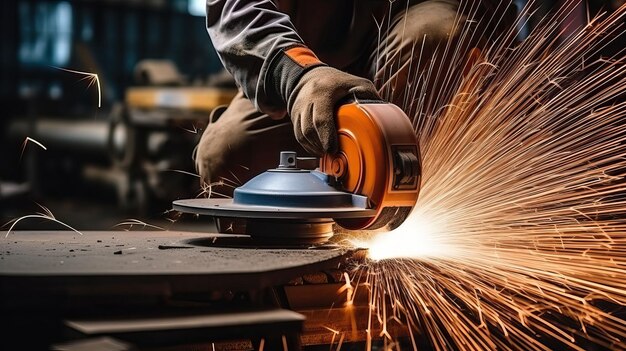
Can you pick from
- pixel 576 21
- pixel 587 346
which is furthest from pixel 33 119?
pixel 587 346

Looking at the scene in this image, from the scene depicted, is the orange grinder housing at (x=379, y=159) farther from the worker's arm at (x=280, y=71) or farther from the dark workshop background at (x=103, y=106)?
the dark workshop background at (x=103, y=106)

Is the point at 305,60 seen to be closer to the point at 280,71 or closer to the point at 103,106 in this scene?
the point at 280,71

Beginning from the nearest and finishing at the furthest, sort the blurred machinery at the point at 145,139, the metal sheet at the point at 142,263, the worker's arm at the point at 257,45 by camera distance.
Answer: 1. the metal sheet at the point at 142,263
2. the worker's arm at the point at 257,45
3. the blurred machinery at the point at 145,139

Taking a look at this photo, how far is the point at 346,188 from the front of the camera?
214 cm

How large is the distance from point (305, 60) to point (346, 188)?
1.16ft

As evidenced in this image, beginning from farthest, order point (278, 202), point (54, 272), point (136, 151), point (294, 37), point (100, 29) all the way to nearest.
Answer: point (100, 29) → point (136, 151) → point (294, 37) → point (278, 202) → point (54, 272)

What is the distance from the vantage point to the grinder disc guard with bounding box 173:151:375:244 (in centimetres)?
205

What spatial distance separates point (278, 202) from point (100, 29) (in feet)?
31.3

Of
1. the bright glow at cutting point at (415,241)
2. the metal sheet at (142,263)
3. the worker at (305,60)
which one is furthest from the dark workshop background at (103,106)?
the metal sheet at (142,263)

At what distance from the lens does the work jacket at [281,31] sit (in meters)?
2.45

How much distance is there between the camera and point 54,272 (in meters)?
1.50

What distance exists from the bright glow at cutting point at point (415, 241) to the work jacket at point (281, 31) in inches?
18.1

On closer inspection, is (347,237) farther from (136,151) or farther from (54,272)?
(136,151)

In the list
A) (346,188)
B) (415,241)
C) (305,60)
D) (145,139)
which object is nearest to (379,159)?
(346,188)
